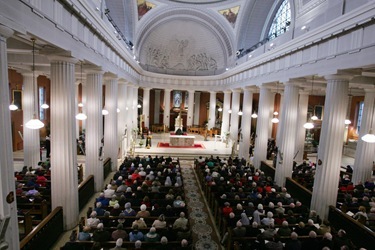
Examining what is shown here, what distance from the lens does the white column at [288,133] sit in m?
10.9

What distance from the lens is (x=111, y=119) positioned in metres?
12.2

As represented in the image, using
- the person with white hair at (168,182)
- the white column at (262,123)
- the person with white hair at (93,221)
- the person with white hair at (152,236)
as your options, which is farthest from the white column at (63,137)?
the white column at (262,123)

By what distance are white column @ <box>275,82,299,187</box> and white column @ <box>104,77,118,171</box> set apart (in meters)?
8.63

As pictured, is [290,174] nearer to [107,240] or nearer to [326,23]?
[326,23]

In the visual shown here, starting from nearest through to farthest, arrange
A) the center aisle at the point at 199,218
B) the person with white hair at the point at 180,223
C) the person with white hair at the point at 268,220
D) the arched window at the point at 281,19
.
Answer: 1. the person with white hair at the point at 180,223
2. the person with white hair at the point at 268,220
3. the center aisle at the point at 199,218
4. the arched window at the point at 281,19

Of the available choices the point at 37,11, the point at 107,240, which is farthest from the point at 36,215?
the point at 37,11

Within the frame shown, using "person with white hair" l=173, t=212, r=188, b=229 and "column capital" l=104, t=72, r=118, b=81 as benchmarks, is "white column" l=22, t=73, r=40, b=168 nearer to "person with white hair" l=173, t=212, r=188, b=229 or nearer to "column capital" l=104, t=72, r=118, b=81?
"column capital" l=104, t=72, r=118, b=81

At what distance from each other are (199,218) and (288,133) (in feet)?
19.3

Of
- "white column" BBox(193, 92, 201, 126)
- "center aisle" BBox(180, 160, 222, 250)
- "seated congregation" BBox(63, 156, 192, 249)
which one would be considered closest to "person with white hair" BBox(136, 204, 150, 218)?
"seated congregation" BBox(63, 156, 192, 249)

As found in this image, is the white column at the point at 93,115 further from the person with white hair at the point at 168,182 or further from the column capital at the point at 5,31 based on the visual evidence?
the column capital at the point at 5,31

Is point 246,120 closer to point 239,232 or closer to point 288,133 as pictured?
point 288,133

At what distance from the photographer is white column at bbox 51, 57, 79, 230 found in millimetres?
6473

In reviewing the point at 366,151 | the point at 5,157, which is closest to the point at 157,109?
the point at 366,151

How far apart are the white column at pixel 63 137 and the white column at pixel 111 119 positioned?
207 inches
